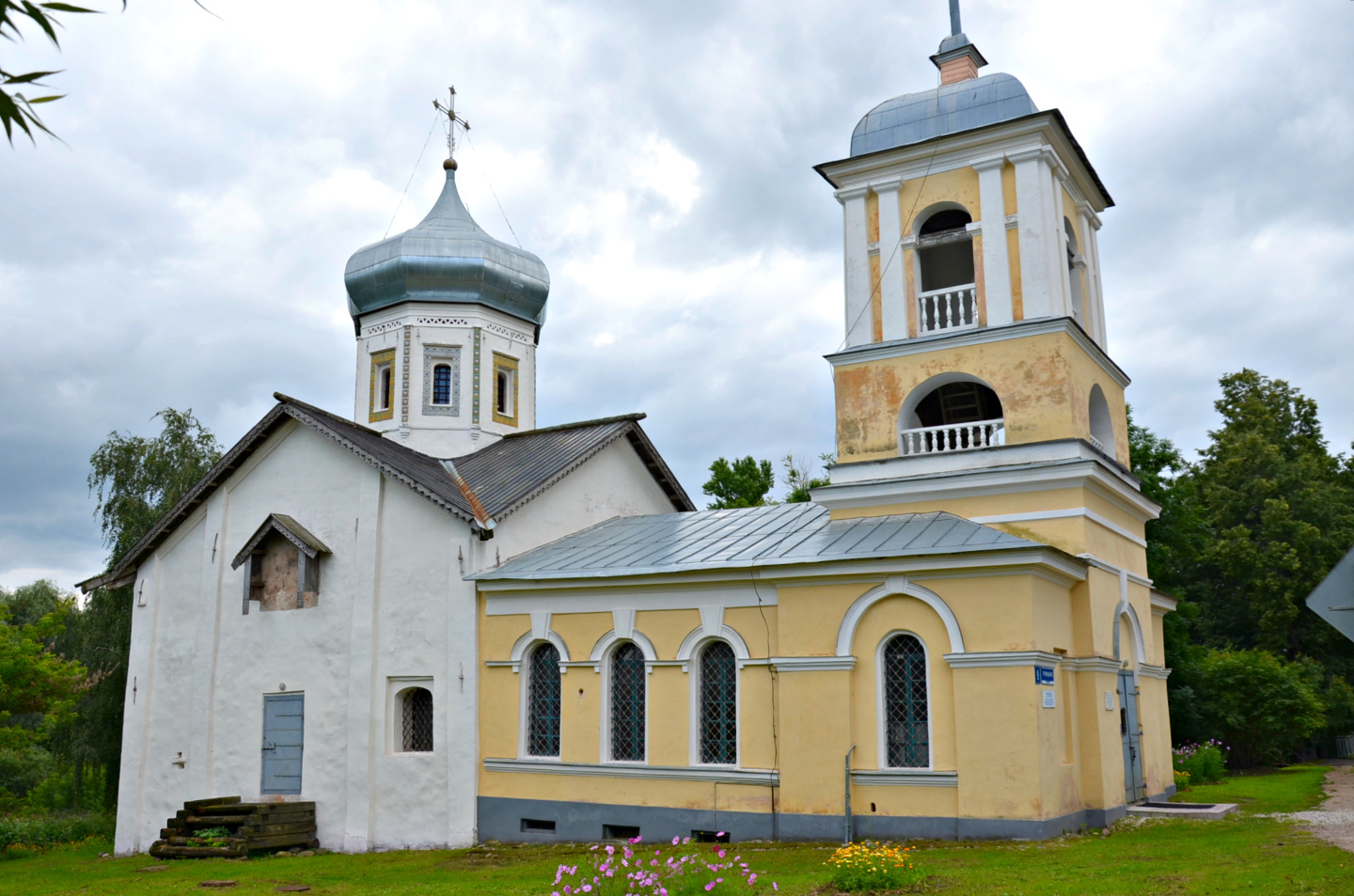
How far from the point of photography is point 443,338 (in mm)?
→ 22625

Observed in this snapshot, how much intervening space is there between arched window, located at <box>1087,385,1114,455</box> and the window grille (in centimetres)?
1083

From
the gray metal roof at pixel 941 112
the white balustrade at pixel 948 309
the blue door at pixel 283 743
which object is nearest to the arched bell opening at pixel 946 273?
the white balustrade at pixel 948 309

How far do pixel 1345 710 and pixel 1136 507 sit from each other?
2012 centimetres

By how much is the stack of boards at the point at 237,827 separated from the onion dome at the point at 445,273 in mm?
10350

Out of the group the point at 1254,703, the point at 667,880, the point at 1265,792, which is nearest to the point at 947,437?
the point at 667,880

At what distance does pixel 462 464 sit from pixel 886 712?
1003 cm

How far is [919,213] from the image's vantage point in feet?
52.9

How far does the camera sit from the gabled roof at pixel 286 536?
58.4ft

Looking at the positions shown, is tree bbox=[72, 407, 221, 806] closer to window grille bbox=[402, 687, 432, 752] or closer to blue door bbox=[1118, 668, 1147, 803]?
window grille bbox=[402, 687, 432, 752]

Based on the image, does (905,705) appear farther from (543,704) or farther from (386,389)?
(386,389)

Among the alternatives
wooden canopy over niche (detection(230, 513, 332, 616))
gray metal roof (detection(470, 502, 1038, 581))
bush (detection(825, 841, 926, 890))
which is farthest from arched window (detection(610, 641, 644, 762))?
bush (detection(825, 841, 926, 890))

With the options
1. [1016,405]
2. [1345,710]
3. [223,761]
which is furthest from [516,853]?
[1345,710]

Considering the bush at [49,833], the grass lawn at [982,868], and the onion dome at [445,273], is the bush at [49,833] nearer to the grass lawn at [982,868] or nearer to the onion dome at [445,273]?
the grass lawn at [982,868]

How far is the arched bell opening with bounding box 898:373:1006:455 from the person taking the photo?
597 inches
